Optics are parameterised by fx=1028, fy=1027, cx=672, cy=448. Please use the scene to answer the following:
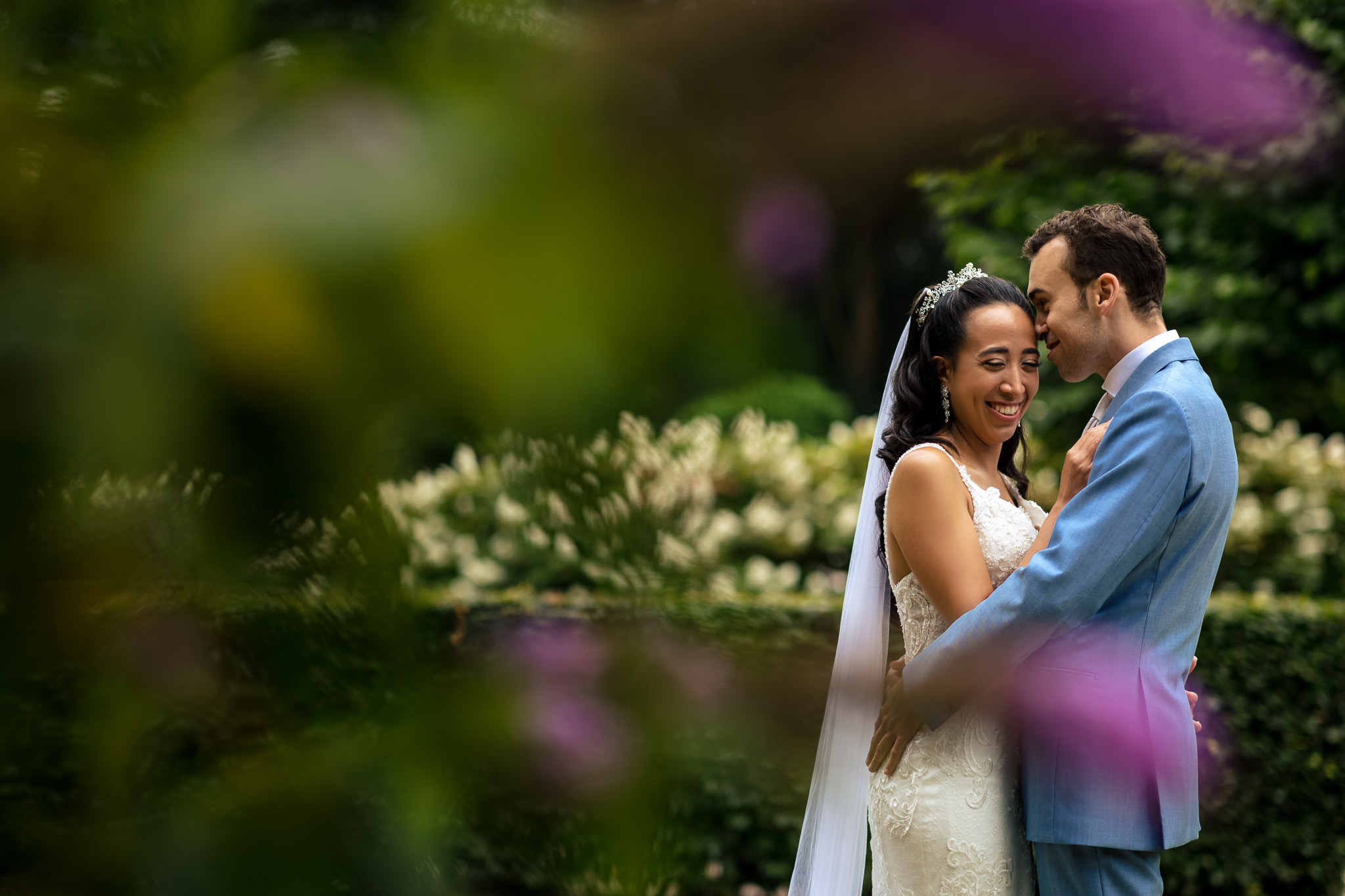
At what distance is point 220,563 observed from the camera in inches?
12.4

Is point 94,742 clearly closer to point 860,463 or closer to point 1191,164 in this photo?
point 1191,164

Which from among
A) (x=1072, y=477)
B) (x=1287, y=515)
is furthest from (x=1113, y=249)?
(x=1287, y=515)

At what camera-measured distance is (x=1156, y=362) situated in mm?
2375

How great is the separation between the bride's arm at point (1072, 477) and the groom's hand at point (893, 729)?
0.43 m

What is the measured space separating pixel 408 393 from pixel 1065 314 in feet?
7.88

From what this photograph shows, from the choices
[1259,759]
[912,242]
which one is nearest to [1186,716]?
[912,242]

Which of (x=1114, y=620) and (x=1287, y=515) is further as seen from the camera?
(x=1287, y=515)

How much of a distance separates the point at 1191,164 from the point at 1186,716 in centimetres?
171

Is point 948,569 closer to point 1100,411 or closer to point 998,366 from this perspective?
point 998,366

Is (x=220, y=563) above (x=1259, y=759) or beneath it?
above

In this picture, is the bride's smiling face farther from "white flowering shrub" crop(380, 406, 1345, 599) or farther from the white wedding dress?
"white flowering shrub" crop(380, 406, 1345, 599)

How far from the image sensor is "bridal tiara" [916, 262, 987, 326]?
2.65m

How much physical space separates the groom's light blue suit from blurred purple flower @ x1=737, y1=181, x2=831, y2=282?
192cm

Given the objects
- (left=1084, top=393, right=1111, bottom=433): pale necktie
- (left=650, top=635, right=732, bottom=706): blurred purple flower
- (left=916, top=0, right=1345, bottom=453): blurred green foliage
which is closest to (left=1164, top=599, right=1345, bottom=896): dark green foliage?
(left=916, top=0, right=1345, bottom=453): blurred green foliage
